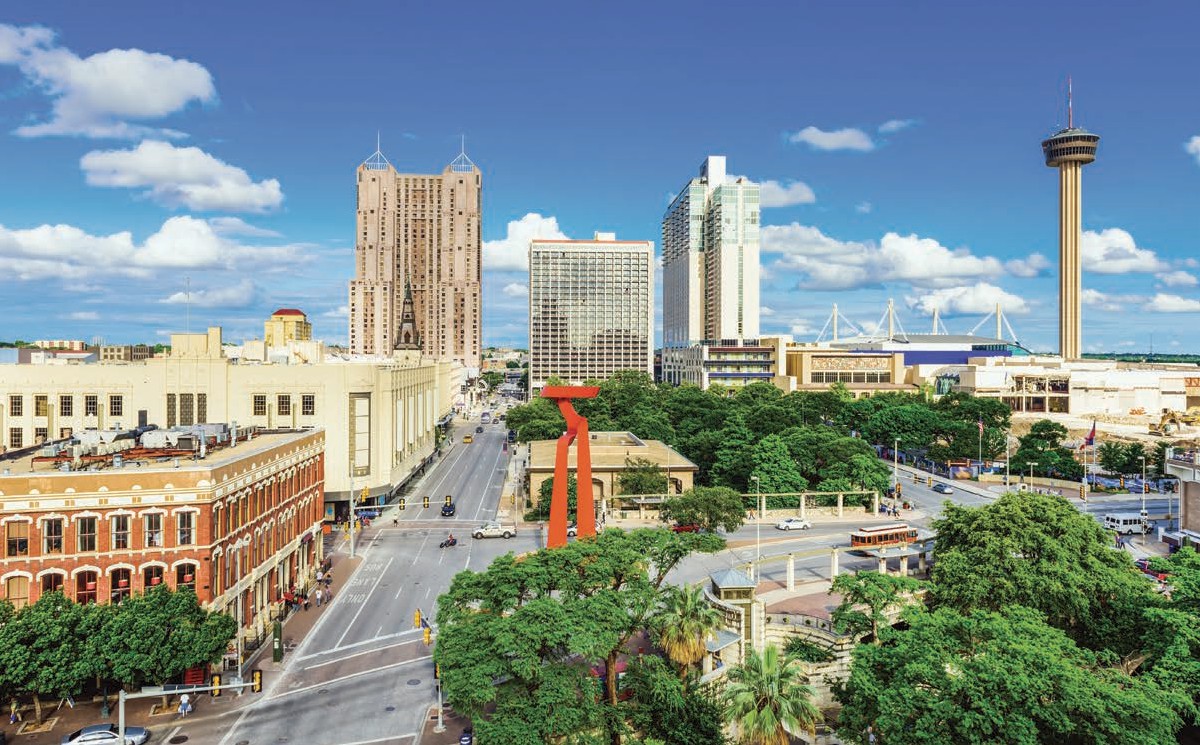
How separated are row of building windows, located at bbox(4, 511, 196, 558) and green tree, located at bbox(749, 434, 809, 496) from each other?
5430 centimetres

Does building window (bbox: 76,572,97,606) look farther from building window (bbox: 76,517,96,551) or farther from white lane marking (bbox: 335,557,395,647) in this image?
white lane marking (bbox: 335,557,395,647)

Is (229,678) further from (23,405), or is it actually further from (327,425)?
(23,405)

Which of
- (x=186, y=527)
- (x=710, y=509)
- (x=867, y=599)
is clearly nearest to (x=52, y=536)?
(x=186, y=527)

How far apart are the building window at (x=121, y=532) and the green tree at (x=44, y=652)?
426 centimetres

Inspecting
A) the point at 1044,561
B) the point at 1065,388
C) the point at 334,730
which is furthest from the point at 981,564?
the point at 1065,388

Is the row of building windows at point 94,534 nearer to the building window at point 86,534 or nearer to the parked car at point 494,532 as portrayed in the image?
the building window at point 86,534

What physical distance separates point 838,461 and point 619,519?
25.8 meters

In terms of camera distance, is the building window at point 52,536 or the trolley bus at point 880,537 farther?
the trolley bus at point 880,537

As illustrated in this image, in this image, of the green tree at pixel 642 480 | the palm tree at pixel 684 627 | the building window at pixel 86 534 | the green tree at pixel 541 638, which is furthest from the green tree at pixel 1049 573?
the building window at pixel 86 534

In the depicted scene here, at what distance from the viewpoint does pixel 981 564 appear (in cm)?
4334

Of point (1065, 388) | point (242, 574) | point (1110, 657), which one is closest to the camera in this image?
point (1110, 657)

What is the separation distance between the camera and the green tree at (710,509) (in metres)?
68.4

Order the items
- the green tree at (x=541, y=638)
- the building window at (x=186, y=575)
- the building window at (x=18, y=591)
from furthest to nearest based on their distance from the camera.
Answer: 1. the building window at (x=186, y=575)
2. the building window at (x=18, y=591)
3. the green tree at (x=541, y=638)

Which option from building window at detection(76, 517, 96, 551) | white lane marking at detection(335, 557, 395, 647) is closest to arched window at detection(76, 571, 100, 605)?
building window at detection(76, 517, 96, 551)
